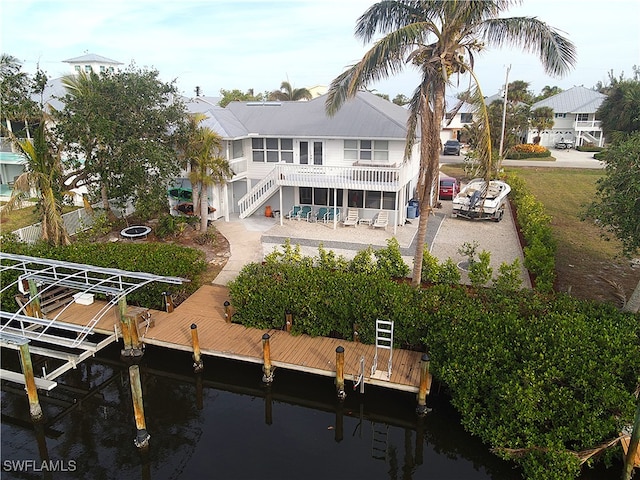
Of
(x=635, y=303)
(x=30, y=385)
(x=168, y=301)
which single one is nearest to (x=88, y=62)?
(x=168, y=301)

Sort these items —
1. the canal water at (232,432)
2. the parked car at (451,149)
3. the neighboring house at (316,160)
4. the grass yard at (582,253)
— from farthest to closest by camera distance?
the parked car at (451,149)
the neighboring house at (316,160)
the grass yard at (582,253)
the canal water at (232,432)

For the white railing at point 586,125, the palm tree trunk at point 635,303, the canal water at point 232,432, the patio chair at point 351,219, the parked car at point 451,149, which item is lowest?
the canal water at point 232,432

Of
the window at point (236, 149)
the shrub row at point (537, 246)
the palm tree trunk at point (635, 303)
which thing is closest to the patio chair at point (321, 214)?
the window at point (236, 149)

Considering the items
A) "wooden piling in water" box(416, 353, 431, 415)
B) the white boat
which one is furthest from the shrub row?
"wooden piling in water" box(416, 353, 431, 415)

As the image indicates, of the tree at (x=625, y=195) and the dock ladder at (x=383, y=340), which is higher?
the tree at (x=625, y=195)

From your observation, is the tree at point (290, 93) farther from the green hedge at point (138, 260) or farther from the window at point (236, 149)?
the green hedge at point (138, 260)

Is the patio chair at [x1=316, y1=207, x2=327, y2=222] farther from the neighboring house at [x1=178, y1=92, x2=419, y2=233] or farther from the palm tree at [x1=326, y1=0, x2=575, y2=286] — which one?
the palm tree at [x1=326, y1=0, x2=575, y2=286]

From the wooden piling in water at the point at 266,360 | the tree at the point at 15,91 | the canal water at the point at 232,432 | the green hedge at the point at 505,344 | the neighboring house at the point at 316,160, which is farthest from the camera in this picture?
the neighboring house at the point at 316,160

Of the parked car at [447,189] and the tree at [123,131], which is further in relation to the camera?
the parked car at [447,189]
